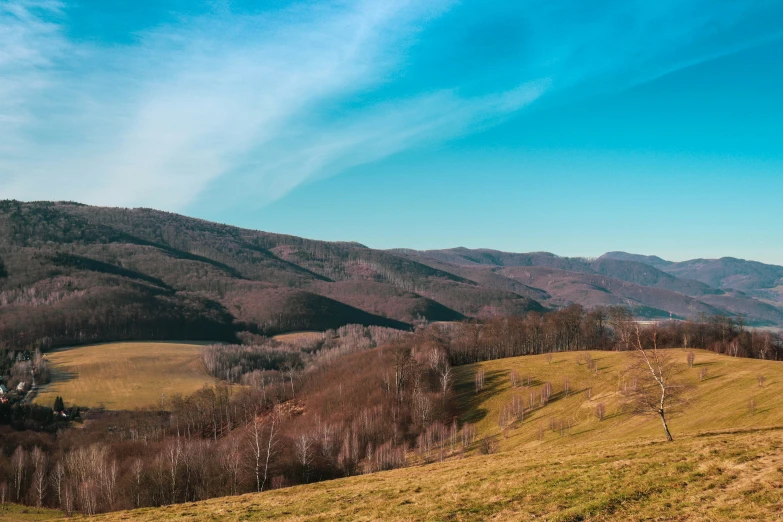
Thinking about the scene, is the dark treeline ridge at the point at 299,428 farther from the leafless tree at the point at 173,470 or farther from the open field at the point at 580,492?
the open field at the point at 580,492

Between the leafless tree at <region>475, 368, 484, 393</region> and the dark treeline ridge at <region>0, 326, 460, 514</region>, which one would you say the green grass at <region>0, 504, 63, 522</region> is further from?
the leafless tree at <region>475, 368, 484, 393</region>

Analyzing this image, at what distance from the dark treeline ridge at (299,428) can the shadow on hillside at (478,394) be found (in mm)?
3460

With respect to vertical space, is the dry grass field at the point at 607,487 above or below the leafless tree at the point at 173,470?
above

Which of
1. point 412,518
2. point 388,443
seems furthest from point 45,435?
point 412,518

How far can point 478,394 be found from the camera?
10800 cm

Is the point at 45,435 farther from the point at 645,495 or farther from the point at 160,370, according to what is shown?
the point at 645,495

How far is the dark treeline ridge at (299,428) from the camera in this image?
74.1 m

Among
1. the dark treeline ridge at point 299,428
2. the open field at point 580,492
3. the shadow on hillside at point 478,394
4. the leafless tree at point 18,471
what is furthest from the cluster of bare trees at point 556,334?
the open field at point 580,492

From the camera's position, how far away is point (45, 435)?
12312cm

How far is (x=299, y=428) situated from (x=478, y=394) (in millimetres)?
43403

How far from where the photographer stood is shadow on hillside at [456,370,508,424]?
323ft

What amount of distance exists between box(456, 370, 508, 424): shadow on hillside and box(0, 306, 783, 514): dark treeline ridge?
3460mm

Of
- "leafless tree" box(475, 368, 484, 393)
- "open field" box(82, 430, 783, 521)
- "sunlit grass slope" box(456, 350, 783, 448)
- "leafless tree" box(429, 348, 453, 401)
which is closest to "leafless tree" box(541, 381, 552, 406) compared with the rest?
"sunlit grass slope" box(456, 350, 783, 448)

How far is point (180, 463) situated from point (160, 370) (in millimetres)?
141100
